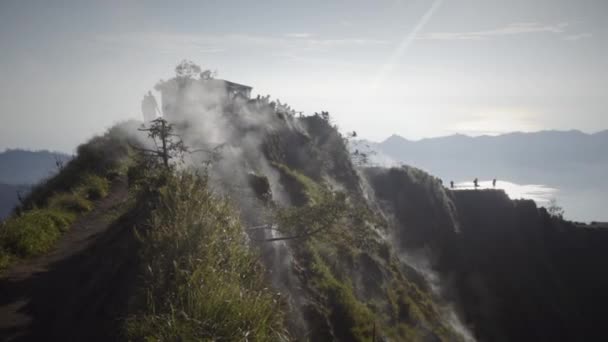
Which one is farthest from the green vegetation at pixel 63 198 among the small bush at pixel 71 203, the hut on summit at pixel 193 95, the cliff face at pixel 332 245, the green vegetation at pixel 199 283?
the hut on summit at pixel 193 95

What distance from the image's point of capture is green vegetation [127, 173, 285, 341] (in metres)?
5.06

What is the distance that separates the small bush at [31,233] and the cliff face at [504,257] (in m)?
34.6

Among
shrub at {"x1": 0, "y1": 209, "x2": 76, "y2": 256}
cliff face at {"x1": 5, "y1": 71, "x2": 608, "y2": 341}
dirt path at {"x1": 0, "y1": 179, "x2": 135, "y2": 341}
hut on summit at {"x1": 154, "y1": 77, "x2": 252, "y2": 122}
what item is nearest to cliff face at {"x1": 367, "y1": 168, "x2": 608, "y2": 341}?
cliff face at {"x1": 5, "y1": 71, "x2": 608, "y2": 341}

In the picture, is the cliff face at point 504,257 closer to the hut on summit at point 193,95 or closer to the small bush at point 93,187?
the hut on summit at point 193,95

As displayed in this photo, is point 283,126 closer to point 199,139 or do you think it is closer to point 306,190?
point 199,139

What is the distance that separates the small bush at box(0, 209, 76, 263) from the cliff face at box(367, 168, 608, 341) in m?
34.6

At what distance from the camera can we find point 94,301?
698cm

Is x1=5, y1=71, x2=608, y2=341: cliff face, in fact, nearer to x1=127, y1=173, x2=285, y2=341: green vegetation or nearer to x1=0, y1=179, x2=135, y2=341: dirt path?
x1=127, y1=173, x2=285, y2=341: green vegetation

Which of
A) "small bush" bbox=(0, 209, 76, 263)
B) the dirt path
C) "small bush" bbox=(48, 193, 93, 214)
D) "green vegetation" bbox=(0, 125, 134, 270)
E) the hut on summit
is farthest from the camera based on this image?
the hut on summit

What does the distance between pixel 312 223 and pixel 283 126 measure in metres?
19.3

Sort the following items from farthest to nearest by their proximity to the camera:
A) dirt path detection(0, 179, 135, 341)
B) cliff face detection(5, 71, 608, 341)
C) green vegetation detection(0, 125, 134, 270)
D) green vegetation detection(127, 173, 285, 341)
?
green vegetation detection(0, 125, 134, 270), cliff face detection(5, 71, 608, 341), dirt path detection(0, 179, 135, 341), green vegetation detection(127, 173, 285, 341)

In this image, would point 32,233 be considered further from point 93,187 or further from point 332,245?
point 332,245

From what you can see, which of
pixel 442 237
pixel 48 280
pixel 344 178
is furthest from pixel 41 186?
pixel 442 237

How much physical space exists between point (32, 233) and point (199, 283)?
342 inches
